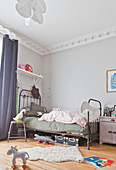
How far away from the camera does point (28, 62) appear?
439 centimetres

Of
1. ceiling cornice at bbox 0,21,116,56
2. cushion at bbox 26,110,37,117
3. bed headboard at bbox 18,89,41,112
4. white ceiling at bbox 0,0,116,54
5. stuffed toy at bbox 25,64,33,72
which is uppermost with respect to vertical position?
white ceiling at bbox 0,0,116,54

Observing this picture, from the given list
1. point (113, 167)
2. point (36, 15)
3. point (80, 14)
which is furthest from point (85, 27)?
point (113, 167)

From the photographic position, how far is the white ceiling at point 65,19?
2861mm

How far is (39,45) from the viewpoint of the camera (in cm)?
458

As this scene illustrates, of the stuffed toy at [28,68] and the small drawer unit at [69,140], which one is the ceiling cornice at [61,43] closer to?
the stuffed toy at [28,68]

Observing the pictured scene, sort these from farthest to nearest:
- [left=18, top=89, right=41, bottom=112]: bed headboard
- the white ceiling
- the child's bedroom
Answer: [left=18, top=89, right=41, bottom=112]: bed headboard, the white ceiling, the child's bedroom

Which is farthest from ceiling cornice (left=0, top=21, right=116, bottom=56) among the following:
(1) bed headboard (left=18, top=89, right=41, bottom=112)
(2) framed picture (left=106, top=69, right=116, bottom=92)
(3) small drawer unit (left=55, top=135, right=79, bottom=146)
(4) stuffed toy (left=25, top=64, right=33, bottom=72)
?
(3) small drawer unit (left=55, top=135, right=79, bottom=146)

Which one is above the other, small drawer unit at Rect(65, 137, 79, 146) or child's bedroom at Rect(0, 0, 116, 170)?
child's bedroom at Rect(0, 0, 116, 170)

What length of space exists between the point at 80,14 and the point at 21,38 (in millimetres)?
1759

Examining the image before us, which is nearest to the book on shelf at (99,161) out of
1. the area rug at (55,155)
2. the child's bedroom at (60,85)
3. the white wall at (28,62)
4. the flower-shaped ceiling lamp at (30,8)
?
the child's bedroom at (60,85)

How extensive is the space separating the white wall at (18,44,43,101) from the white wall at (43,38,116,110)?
0.73 feet

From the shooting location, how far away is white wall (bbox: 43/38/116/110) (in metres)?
3.75

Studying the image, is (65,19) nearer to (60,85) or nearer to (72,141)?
(60,85)

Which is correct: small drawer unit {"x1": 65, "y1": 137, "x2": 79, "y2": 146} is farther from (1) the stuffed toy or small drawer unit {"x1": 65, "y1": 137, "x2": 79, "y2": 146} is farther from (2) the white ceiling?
(2) the white ceiling
